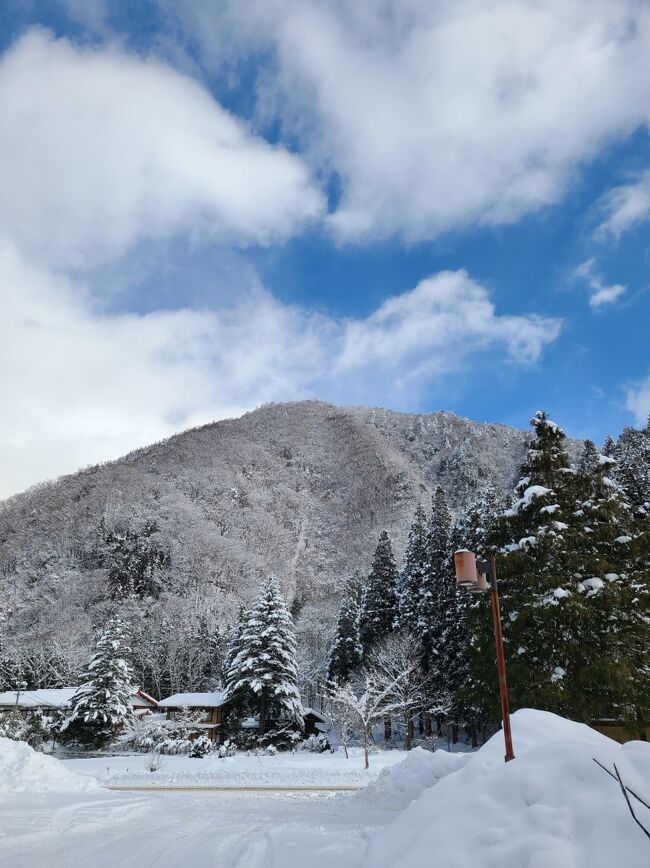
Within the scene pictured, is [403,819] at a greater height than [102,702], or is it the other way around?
[403,819]

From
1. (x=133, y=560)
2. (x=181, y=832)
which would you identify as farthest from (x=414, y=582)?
(x=133, y=560)

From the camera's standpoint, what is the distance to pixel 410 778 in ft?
32.3

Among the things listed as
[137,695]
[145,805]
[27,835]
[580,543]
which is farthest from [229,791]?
[137,695]

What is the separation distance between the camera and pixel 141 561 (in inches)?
3290

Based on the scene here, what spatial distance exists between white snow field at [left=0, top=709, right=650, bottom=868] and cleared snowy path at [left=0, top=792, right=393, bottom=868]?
1.1 inches

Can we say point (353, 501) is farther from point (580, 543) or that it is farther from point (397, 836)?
point (397, 836)

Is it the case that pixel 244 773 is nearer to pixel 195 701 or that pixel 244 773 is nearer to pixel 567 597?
pixel 567 597

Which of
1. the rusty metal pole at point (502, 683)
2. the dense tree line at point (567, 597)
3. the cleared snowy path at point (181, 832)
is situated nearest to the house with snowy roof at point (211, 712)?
the dense tree line at point (567, 597)

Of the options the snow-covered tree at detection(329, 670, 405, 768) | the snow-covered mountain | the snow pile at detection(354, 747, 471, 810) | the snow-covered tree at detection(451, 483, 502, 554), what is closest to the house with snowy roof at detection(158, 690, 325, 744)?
the snow-covered tree at detection(329, 670, 405, 768)

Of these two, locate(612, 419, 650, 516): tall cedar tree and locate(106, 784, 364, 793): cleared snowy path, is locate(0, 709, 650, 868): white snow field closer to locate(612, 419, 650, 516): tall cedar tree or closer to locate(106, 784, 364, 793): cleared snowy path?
locate(106, 784, 364, 793): cleared snowy path

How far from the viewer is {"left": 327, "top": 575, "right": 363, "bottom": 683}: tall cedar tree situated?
134ft

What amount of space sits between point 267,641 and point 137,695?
20004 millimetres

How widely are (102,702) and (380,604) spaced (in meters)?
19.7

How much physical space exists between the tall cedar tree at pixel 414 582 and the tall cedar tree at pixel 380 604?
97 centimetres
